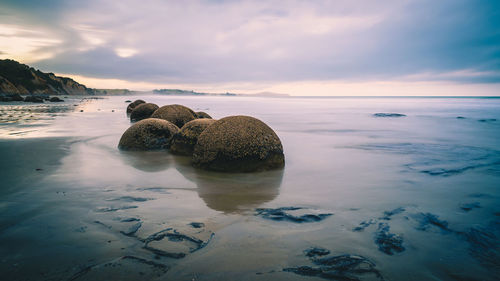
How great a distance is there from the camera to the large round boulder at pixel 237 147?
5.85 m

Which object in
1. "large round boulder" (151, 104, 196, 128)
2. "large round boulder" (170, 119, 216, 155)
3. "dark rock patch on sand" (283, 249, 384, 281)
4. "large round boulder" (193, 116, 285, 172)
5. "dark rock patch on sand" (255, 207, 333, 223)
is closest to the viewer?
"dark rock patch on sand" (283, 249, 384, 281)

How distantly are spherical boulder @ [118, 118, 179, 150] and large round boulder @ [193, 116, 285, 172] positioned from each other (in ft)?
8.58

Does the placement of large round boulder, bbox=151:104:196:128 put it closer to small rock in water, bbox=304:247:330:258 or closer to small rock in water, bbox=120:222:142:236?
small rock in water, bbox=120:222:142:236

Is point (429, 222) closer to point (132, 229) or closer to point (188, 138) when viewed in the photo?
point (132, 229)

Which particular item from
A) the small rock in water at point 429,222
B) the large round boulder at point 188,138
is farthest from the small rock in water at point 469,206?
the large round boulder at point 188,138

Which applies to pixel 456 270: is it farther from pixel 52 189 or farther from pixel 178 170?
→ pixel 52 189

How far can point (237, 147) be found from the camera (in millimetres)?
5883

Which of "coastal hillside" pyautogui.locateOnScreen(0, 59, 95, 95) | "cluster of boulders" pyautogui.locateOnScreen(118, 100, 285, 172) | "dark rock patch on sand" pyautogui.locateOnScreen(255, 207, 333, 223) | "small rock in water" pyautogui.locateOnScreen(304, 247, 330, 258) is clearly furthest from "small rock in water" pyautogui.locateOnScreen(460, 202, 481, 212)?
"coastal hillside" pyautogui.locateOnScreen(0, 59, 95, 95)

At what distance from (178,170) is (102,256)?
3548 mm

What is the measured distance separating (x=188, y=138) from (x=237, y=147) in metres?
2.46

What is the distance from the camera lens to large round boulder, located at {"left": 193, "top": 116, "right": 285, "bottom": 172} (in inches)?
230

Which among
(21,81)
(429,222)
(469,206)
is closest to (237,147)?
(429,222)

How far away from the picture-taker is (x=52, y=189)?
179 inches

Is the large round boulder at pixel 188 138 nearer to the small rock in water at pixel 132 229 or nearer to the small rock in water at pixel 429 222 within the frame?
the small rock in water at pixel 132 229
